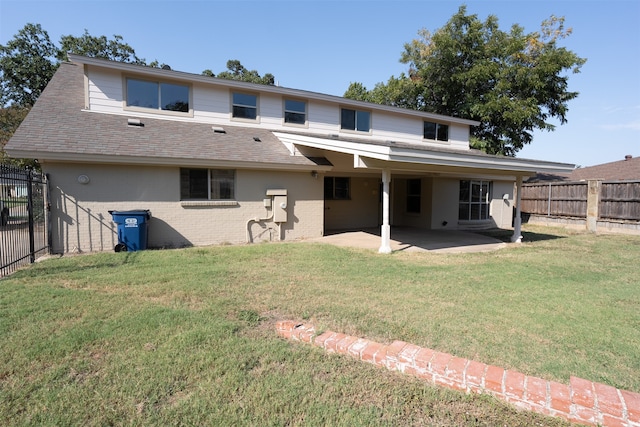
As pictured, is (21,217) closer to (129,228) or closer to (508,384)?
(129,228)

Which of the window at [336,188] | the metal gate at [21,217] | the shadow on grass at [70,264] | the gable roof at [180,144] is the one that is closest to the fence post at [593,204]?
the gable roof at [180,144]

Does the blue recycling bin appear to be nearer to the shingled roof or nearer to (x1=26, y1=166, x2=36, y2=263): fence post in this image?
the shingled roof

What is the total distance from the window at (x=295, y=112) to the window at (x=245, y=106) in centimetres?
121

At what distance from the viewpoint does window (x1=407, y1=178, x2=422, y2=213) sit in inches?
614

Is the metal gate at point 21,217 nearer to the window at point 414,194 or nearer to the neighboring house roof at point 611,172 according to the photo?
the window at point 414,194

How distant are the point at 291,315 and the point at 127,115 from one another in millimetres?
9626

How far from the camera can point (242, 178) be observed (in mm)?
10492

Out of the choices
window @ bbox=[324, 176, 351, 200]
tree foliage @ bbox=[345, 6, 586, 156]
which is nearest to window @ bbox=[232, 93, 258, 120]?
window @ bbox=[324, 176, 351, 200]

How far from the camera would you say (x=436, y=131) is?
16719 millimetres

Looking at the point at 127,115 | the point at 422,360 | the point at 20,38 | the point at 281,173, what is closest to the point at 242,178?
the point at 281,173

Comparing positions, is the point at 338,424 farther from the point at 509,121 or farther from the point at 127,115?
the point at 509,121

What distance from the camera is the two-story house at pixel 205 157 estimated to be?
852 cm

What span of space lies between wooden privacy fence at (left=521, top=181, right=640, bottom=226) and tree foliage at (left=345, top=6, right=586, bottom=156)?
4907 millimetres

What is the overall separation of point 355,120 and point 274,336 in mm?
11976
